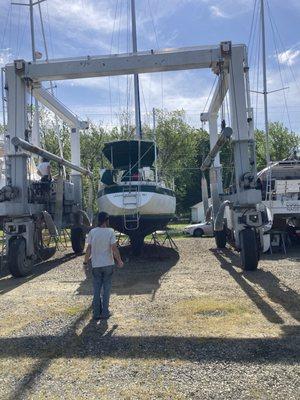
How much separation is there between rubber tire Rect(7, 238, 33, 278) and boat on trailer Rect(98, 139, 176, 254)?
303cm

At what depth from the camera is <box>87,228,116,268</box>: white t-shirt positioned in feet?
23.4

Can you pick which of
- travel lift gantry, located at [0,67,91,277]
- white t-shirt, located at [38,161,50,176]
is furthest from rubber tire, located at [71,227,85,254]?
white t-shirt, located at [38,161,50,176]

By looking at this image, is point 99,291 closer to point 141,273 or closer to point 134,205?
point 141,273

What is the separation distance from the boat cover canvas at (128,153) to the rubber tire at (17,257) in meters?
5.31

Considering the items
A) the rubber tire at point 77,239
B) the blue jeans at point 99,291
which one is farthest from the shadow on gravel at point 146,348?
the rubber tire at point 77,239

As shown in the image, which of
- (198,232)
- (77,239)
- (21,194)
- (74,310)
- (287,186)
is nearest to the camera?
(74,310)

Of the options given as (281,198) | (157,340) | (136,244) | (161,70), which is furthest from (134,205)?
(157,340)

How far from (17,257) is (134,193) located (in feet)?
12.6

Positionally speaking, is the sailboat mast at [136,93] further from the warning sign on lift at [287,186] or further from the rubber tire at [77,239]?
the warning sign on lift at [287,186]

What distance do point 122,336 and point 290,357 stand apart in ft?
7.02

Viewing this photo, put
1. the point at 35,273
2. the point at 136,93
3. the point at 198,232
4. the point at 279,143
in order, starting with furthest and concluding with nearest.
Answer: the point at 279,143 → the point at 198,232 → the point at 136,93 → the point at 35,273

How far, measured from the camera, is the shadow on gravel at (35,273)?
1027 centimetres

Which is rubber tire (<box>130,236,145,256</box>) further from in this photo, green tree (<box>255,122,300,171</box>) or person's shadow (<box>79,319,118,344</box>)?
green tree (<box>255,122,300,171</box>)

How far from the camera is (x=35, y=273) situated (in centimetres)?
1220
